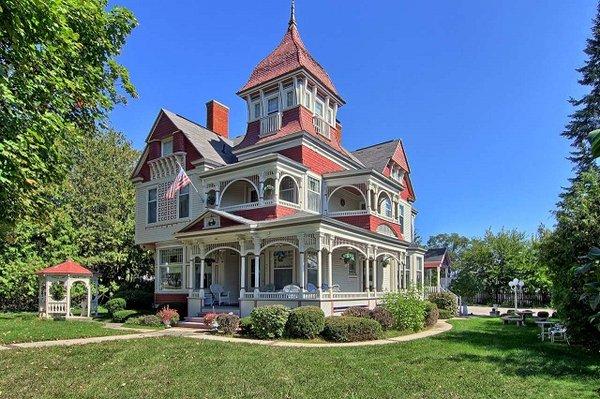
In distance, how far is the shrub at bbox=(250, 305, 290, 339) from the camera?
15.7m

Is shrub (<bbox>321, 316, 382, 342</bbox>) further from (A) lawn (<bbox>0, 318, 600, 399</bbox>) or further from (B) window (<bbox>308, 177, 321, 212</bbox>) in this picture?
(B) window (<bbox>308, 177, 321, 212</bbox>)

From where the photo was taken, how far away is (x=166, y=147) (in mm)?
26500

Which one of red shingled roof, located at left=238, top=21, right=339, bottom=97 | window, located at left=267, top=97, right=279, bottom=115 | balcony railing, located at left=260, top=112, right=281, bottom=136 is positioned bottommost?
balcony railing, located at left=260, top=112, right=281, bottom=136

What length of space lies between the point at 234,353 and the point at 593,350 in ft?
32.4

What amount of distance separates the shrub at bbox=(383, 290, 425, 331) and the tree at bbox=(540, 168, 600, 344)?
16.9 feet

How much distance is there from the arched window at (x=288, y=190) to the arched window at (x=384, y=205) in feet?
18.8

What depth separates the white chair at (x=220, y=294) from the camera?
22438 millimetres

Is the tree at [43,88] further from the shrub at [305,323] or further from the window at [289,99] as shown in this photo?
the window at [289,99]

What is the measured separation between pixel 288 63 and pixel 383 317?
14.3 metres

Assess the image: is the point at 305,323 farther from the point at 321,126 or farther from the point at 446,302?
the point at 446,302

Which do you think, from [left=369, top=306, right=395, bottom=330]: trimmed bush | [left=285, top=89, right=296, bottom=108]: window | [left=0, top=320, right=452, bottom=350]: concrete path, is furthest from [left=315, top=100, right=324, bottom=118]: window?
[left=0, top=320, right=452, bottom=350]: concrete path

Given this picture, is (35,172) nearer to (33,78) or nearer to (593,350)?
(33,78)

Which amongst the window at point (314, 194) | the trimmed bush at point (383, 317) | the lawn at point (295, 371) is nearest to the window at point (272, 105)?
the window at point (314, 194)

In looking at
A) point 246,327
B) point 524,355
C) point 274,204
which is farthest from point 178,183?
point 524,355
